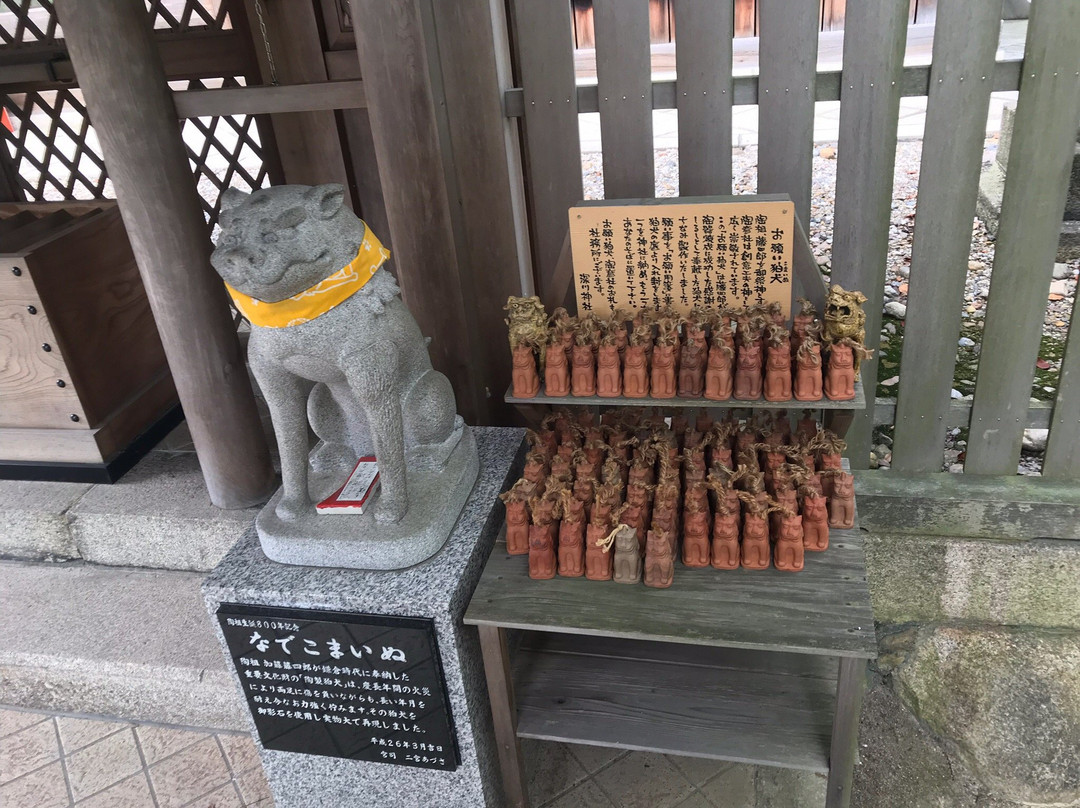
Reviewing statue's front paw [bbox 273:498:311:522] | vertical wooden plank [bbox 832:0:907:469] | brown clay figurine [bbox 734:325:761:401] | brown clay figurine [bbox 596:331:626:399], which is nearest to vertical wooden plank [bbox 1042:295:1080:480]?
vertical wooden plank [bbox 832:0:907:469]

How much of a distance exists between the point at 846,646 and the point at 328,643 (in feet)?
5.12

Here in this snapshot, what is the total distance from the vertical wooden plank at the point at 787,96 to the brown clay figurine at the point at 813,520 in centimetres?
104

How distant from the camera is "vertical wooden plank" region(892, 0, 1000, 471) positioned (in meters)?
2.79

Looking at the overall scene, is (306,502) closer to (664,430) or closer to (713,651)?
(664,430)

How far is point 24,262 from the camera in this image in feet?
11.6

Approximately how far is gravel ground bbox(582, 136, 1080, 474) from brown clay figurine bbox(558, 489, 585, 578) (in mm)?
1396

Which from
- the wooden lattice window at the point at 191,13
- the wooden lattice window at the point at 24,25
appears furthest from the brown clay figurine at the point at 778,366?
the wooden lattice window at the point at 24,25

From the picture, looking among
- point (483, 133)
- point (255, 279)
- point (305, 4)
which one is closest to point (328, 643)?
point (255, 279)

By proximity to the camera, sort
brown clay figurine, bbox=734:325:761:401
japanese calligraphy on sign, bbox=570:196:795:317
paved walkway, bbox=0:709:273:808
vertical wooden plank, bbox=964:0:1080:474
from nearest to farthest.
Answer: brown clay figurine, bbox=734:325:761:401
japanese calligraphy on sign, bbox=570:196:795:317
vertical wooden plank, bbox=964:0:1080:474
paved walkway, bbox=0:709:273:808

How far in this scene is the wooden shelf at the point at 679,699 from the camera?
8.91 feet

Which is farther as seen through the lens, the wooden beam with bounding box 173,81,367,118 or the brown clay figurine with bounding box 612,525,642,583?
the wooden beam with bounding box 173,81,367,118

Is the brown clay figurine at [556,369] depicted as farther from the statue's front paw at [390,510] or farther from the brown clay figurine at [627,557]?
the statue's front paw at [390,510]

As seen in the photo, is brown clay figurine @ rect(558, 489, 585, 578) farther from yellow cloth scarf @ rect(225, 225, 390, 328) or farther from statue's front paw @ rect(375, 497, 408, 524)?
yellow cloth scarf @ rect(225, 225, 390, 328)

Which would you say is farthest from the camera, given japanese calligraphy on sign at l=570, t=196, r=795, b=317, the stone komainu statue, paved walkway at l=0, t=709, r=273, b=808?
paved walkway at l=0, t=709, r=273, b=808
